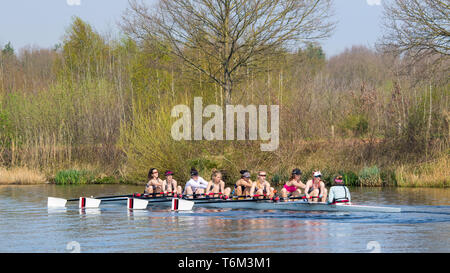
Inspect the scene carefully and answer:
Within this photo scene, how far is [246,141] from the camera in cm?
2744

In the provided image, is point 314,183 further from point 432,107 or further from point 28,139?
point 28,139

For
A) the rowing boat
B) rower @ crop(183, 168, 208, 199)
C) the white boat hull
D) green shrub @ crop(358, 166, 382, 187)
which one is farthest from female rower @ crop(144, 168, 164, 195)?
green shrub @ crop(358, 166, 382, 187)

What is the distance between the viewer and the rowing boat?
58.4 ft

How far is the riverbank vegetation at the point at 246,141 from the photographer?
2753 cm

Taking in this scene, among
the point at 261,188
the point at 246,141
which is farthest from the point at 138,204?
the point at 246,141

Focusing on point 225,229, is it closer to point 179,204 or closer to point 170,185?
point 179,204

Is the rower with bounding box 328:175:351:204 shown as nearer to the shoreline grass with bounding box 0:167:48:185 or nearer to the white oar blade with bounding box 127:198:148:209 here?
the white oar blade with bounding box 127:198:148:209

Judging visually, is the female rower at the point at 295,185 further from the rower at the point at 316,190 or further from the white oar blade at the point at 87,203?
the white oar blade at the point at 87,203

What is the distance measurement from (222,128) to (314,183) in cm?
849

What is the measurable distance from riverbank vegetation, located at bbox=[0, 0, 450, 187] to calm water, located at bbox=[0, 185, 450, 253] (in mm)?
6054
